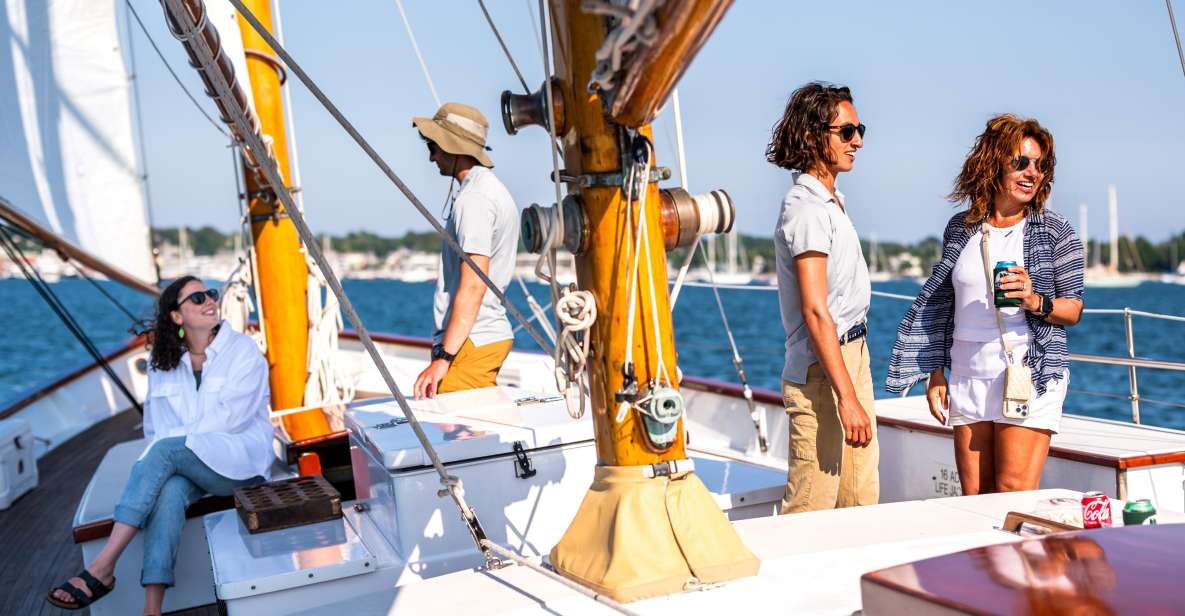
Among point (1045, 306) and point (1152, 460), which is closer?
point (1045, 306)

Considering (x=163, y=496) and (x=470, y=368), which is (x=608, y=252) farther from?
(x=163, y=496)

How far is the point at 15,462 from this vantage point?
5297 millimetres

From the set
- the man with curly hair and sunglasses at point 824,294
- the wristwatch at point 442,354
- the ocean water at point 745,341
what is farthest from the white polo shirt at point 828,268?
the ocean water at point 745,341

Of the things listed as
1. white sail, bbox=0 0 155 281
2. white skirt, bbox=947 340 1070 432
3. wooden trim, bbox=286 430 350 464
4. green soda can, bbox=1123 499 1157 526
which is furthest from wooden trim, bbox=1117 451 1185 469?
white sail, bbox=0 0 155 281

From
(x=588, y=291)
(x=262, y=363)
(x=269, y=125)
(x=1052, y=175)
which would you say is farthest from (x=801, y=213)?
(x=269, y=125)

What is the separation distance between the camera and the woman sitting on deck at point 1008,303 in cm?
259

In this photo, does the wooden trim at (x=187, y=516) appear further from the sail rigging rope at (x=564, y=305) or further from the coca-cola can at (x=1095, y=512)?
the coca-cola can at (x=1095, y=512)

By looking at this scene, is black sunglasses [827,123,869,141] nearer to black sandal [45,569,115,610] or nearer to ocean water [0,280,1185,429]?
black sandal [45,569,115,610]

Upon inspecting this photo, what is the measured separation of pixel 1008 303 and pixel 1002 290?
34 millimetres

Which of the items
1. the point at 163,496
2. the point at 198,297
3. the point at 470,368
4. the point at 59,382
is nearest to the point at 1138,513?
the point at 470,368

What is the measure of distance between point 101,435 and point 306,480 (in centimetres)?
417

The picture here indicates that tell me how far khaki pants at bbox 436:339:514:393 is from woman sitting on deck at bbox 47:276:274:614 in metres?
0.66

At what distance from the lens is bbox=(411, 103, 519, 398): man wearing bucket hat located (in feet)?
11.3

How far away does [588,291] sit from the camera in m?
1.93
